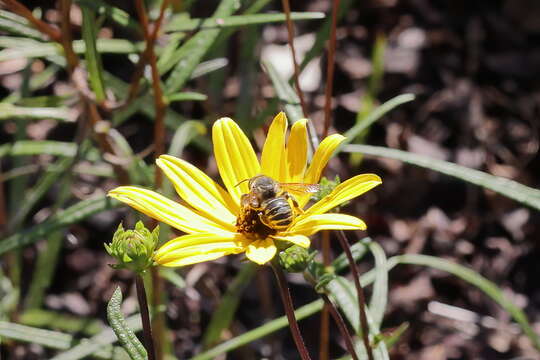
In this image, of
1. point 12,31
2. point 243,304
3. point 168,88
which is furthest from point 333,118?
point 12,31

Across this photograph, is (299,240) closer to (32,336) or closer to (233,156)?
(233,156)

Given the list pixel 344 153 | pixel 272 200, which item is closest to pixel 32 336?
pixel 272 200

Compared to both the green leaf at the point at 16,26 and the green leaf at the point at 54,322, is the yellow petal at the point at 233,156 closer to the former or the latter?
the green leaf at the point at 16,26

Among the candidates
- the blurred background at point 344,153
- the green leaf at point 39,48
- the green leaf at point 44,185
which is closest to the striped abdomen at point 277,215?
the blurred background at point 344,153

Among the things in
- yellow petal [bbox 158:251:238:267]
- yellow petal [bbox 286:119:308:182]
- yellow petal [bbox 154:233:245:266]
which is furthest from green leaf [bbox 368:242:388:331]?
yellow petal [bbox 158:251:238:267]

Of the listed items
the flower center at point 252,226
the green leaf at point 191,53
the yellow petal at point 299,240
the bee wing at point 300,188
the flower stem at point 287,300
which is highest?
the green leaf at point 191,53

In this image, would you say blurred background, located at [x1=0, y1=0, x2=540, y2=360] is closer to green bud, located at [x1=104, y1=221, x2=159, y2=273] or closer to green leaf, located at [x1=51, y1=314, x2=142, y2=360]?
green leaf, located at [x1=51, y1=314, x2=142, y2=360]
